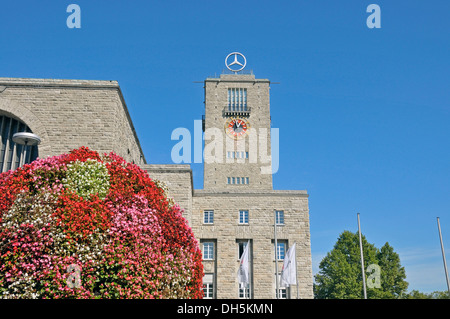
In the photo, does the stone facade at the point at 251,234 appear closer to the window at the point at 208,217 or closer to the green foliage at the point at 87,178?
the window at the point at 208,217

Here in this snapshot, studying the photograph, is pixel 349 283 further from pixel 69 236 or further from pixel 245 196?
Result: pixel 69 236

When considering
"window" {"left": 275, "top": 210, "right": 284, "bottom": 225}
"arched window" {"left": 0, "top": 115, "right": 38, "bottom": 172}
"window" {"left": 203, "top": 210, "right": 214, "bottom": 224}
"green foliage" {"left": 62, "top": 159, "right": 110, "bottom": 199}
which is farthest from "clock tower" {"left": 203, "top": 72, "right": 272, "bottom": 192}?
"green foliage" {"left": 62, "top": 159, "right": 110, "bottom": 199}

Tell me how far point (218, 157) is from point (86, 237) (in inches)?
1709

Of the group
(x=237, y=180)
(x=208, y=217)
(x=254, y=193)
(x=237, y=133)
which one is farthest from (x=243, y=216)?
(x=237, y=133)

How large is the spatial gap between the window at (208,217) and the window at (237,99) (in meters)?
23.9

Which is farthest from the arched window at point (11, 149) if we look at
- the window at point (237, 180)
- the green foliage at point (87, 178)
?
the window at point (237, 180)

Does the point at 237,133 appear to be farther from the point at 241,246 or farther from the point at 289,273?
the point at 289,273

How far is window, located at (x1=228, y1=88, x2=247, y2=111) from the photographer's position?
5762 centimetres

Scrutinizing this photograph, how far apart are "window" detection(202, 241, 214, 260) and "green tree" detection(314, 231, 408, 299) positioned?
84.1 feet

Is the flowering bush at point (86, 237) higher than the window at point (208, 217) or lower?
lower

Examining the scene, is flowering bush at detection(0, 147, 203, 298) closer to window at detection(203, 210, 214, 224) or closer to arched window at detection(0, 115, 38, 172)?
arched window at detection(0, 115, 38, 172)

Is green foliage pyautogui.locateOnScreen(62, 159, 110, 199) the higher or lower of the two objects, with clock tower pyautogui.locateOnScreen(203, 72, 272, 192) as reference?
lower

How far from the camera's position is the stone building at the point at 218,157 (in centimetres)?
2117

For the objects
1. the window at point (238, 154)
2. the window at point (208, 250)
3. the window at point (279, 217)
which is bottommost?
the window at point (208, 250)
